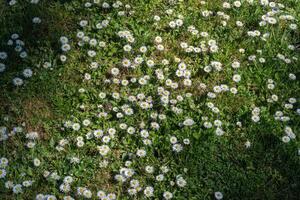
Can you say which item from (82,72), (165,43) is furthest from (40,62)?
(165,43)

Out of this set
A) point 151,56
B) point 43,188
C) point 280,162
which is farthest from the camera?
point 151,56

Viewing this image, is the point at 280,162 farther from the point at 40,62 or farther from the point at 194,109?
the point at 40,62

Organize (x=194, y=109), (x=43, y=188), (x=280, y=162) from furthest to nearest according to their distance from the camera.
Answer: (x=194, y=109) → (x=280, y=162) → (x=43, y=188)

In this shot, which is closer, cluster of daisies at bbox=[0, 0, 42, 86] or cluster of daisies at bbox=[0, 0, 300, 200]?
cluster of daisies at bbox=[0, 0, 300, 200]

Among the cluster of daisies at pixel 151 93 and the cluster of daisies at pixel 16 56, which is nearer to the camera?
the cluster of daisies at pixel 151 93

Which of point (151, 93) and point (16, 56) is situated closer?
point (151, 93)

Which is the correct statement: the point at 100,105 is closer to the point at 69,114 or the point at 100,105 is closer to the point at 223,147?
the point at 69,114

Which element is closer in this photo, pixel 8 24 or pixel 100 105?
pixel 100 105
